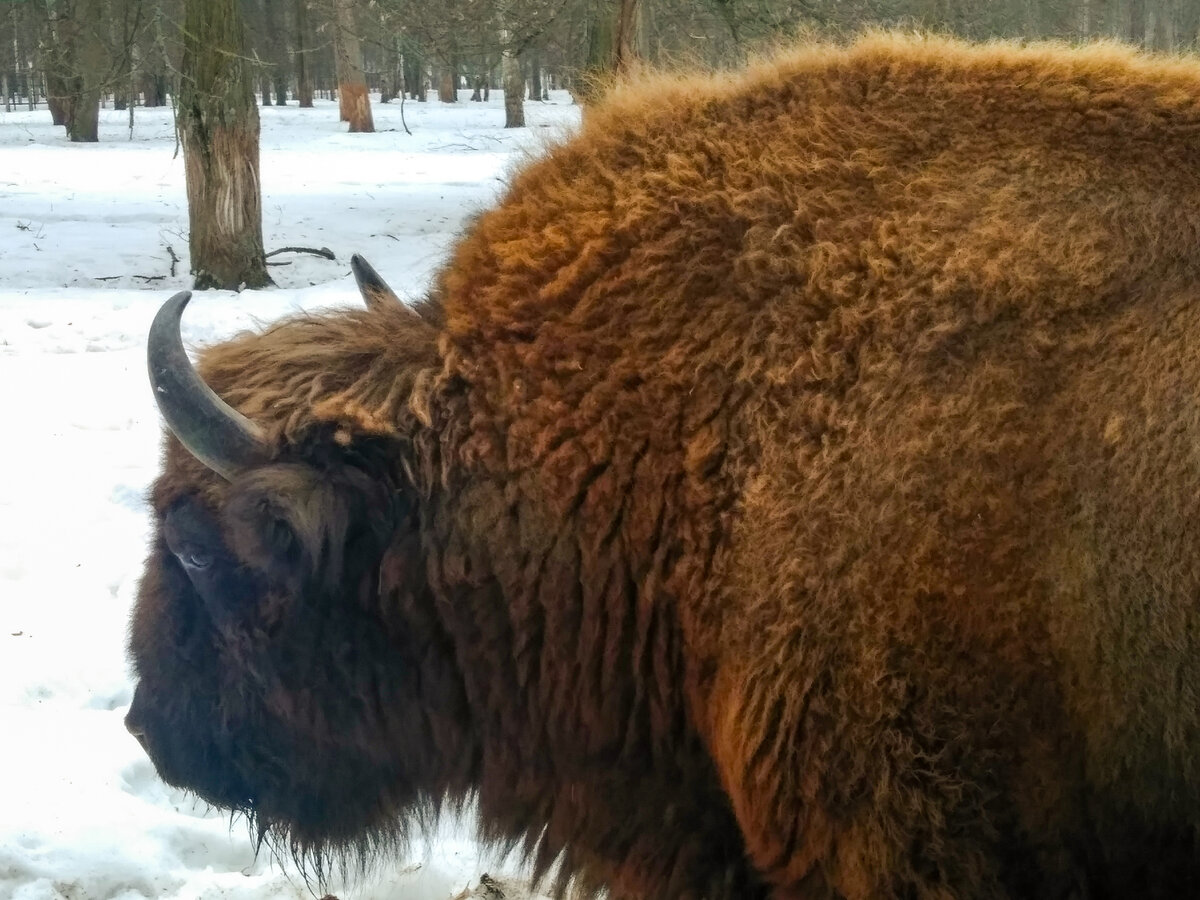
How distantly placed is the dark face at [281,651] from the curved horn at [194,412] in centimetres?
4

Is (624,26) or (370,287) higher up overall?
(624,26)

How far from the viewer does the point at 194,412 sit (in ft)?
6.81

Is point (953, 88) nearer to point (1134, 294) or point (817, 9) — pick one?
point (1134, 294)

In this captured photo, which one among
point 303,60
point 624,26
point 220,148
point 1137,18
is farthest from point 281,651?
point 303,60

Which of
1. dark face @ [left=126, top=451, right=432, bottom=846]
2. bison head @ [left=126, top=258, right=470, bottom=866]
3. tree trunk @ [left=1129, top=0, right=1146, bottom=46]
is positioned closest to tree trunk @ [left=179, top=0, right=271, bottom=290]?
bison head @ [left=126, top=258, right=470, bottom=866]

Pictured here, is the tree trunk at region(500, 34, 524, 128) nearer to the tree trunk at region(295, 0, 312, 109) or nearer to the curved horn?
the tree trunk at region(295, 0, 312, 109)

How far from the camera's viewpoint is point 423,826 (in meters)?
2.57

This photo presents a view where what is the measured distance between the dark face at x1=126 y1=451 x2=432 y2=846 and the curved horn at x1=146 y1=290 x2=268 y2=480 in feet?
0.15

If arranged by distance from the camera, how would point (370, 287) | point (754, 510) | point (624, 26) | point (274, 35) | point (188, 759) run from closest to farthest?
point (754, 510) → point (188, 759) → point (370, 287) → point (624, 26) → point (274, 35)

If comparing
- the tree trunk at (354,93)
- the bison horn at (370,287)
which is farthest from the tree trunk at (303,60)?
the bison horn at (370,287)

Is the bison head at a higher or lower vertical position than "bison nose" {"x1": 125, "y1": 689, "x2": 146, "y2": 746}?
higher

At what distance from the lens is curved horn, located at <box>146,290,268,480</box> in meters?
2.05

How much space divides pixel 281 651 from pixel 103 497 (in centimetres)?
378

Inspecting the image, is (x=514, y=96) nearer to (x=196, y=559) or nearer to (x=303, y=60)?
(x=303, y=60)
